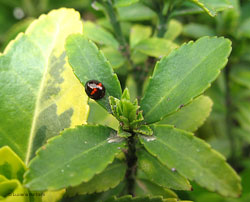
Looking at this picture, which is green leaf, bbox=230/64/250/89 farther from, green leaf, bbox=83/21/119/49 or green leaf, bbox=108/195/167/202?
green leaf, bbox=108/195/167/202

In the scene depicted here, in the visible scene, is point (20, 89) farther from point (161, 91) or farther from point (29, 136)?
point (161, 91)

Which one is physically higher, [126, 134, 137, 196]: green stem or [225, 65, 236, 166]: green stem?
[126, 134, 137, 196]: green stem

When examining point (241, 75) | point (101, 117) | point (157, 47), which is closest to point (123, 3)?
point (157, 47)

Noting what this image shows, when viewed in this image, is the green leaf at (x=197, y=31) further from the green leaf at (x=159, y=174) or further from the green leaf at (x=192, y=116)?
the green leaf at (x=159, y=174)

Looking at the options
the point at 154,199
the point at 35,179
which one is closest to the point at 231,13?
the point at 154,199

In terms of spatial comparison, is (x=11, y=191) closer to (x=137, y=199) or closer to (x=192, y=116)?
(x=137, y=199)

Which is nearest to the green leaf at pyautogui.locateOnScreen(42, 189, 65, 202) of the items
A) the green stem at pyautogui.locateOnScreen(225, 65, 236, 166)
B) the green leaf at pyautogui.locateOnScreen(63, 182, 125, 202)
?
the green leaf at pyautogui.locateOnScreen(63, 182, 125, 202)

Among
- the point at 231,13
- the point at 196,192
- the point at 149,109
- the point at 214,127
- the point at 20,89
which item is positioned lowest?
the point at 214,127

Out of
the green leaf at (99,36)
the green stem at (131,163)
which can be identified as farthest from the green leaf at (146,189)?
the green leaf at (99,36)
